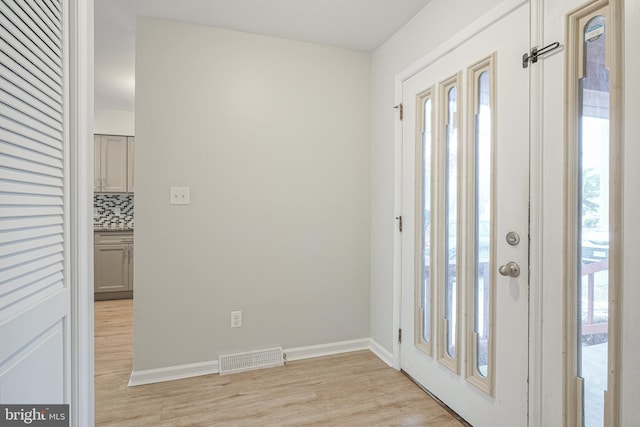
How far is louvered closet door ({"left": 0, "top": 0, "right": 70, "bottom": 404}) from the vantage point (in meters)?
0.79

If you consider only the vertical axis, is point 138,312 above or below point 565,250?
below

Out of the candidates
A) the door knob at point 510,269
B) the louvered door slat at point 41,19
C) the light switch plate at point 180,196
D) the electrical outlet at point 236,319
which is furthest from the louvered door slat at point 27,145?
the door knob at point 510,269

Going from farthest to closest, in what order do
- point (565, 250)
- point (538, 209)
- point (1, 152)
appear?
point (538, 209)
point (565, 250)
point (1, 152)

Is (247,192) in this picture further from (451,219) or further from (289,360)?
(451,219)

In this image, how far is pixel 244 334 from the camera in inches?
96.7

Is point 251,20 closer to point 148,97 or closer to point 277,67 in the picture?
point 277,67

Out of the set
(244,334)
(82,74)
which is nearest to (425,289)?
(244,334)

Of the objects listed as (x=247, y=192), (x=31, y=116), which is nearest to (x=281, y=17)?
(x=247, y=192)

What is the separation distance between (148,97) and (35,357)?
182cm

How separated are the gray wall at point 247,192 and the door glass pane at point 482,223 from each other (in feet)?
3.80

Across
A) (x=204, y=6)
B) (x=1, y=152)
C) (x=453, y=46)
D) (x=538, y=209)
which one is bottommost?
(x=538, y=209)

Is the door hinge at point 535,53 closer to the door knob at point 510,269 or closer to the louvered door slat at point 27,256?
the door knob at point 510,269

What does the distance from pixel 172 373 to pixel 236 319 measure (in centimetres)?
55

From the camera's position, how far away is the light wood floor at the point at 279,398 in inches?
71.0
